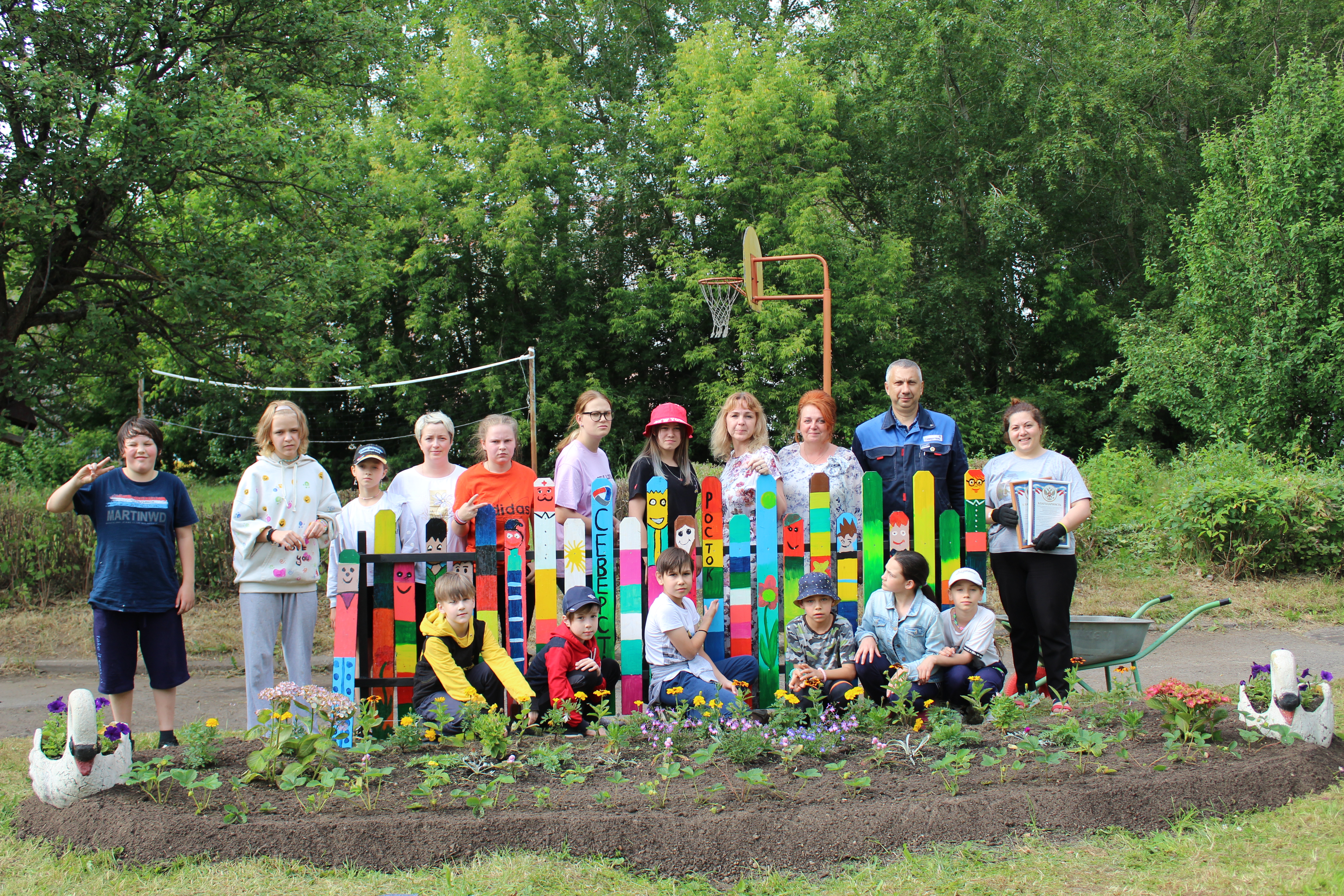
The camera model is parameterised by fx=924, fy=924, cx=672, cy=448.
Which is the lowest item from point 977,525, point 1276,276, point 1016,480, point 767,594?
point 767,594

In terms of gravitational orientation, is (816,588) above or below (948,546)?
below

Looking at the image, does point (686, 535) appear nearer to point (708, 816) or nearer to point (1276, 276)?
point (708, 816)

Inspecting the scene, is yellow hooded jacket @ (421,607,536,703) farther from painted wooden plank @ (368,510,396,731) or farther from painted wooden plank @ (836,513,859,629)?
painted wooden plank @ (836,513,859,629)

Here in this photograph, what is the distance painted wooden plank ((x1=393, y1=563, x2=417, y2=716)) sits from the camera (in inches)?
180

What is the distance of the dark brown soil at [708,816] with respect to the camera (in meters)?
3.08

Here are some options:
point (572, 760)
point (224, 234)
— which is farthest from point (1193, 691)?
point (224, 234)

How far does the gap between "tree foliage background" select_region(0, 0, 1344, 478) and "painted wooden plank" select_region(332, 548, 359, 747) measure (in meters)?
9.64

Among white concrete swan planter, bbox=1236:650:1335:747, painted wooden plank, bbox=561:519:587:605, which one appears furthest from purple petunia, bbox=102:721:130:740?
white concrete swan planter, bbox=1236:650:1335:747

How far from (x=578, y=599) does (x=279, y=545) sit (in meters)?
1.54

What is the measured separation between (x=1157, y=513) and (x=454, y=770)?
876 cm

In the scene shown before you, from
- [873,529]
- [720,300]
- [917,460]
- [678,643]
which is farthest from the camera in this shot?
[720,300]

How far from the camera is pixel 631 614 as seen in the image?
15.4 feet

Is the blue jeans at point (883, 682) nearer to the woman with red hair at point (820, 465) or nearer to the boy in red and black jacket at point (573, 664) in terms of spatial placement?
the woman with red hair at point (820, 465)

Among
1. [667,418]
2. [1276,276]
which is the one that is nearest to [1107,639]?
[667,418]
